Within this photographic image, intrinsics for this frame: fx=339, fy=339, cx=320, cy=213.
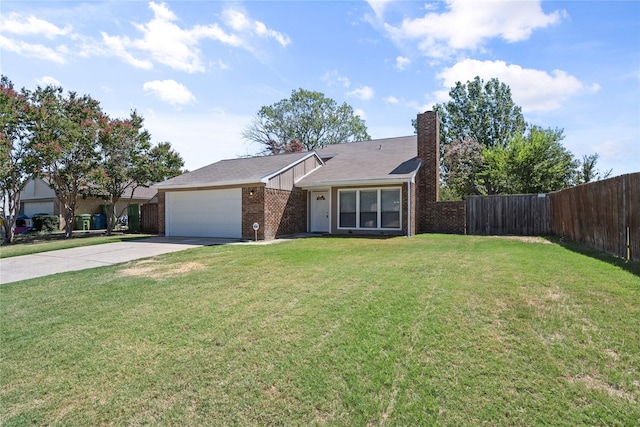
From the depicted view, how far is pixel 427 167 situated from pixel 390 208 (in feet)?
9.92

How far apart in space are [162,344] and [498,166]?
2240 cm

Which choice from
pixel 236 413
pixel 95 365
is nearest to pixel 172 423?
pixel 236 413

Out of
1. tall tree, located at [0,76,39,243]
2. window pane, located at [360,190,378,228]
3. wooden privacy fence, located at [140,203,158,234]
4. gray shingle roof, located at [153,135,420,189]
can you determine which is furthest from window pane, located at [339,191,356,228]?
tall tree, located at [0,76,39,243]

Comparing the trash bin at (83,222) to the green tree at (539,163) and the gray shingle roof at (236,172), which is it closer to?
the gray shingle roof at (236,172)

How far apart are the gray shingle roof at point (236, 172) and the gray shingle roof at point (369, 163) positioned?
1.43 m

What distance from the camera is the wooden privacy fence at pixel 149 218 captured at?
18750 millimetres

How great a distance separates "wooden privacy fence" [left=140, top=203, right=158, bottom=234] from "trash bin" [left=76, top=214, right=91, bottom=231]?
736 cm

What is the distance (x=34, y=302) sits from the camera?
17.3ft

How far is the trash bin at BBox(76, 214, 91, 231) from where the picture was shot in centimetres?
2352

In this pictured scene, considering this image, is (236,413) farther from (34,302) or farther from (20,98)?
(20,98)

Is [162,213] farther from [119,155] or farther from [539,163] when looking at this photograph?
[539,163]

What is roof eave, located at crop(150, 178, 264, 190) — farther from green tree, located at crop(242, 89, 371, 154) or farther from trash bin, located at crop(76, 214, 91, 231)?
green tree, located at crop(242, 89, 371, 154)

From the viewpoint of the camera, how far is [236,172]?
1530 centimetres

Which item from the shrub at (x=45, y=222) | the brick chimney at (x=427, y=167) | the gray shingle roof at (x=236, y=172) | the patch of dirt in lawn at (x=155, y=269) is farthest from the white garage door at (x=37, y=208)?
the brick chimney at (x=427, y=167)
